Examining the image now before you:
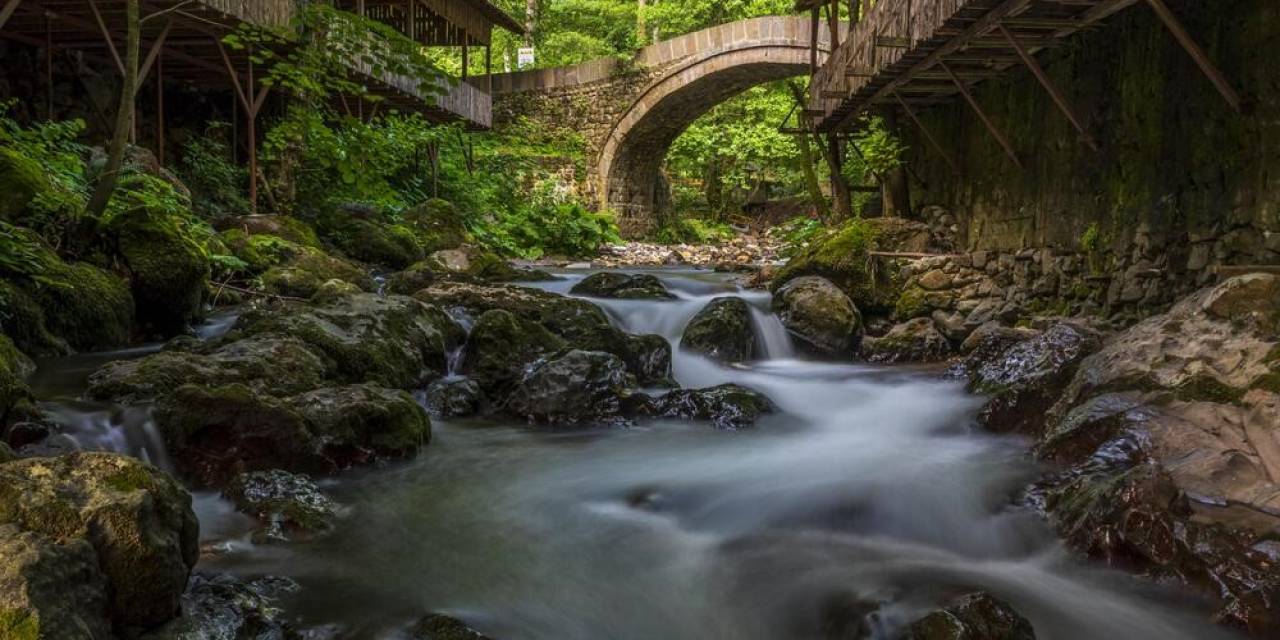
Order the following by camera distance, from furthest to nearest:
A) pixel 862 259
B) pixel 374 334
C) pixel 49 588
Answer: pixel 862 259 → pixel 374 334 → pixel 49 588

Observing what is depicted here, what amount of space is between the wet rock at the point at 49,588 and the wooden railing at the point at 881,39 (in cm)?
590

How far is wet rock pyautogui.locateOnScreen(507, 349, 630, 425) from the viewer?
21.3ft

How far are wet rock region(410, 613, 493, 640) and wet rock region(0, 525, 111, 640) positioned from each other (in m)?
1.00

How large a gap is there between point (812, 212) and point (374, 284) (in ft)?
53.8

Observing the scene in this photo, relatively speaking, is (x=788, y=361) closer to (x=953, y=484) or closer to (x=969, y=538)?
(x=953, y=484)

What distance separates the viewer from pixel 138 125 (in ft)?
45.0

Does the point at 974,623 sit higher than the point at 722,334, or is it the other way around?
the point at 722,334

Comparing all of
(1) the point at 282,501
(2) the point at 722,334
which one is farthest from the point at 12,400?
(2) the point at 722,334

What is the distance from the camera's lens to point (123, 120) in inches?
259

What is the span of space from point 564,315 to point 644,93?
13.5m

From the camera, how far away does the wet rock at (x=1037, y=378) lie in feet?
19.3

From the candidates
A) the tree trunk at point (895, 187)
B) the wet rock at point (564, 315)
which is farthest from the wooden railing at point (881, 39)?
the wet rock at point (564, 315)

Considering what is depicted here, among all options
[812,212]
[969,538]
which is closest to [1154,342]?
[969,538]

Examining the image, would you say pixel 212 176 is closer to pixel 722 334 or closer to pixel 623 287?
pixel 623 287
